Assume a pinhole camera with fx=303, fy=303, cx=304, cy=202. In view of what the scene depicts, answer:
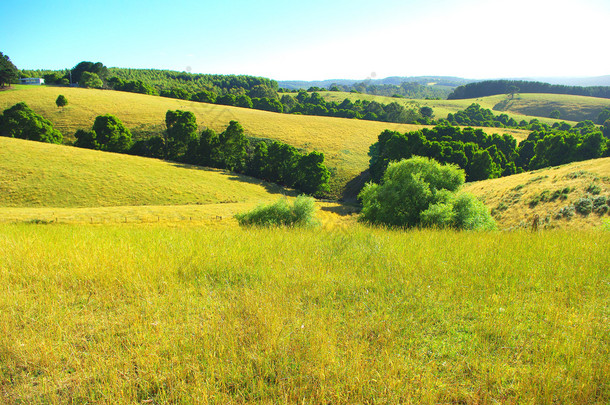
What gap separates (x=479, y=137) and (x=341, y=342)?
78.8 m

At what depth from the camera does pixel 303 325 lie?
3742 mm

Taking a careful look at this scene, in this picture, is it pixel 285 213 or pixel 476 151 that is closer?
pixel 285 213

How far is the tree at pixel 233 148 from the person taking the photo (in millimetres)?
64625

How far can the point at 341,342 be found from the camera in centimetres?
359

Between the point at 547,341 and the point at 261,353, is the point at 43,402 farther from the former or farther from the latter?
the point at 547,341

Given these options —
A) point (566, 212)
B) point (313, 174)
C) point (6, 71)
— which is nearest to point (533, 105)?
point (313, 174)

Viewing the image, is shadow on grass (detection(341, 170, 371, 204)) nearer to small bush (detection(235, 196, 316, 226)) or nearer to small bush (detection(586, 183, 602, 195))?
small bush (detection(235, 196, 316, 226))

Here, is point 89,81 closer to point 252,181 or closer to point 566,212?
point 252,181

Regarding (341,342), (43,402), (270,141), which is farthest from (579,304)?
(270,141)

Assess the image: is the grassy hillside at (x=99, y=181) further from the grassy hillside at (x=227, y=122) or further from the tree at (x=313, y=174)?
the grassy hillside at (x=227, y=122)

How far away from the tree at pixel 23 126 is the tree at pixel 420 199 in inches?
2578

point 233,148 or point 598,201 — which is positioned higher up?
point 233,148

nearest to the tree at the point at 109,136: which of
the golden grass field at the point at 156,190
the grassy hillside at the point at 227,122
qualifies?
the grassy hillside at the point at 227,122

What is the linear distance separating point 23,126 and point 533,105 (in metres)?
198
